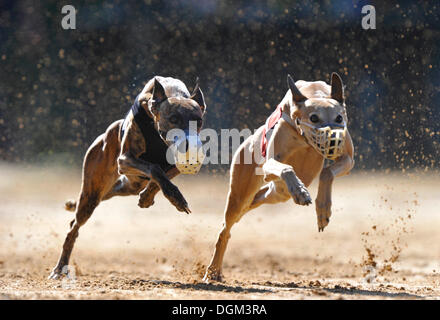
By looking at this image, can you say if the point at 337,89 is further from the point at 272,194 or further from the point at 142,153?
the point at 142,153

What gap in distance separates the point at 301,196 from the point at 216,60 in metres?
7.76

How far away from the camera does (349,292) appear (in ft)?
14.9

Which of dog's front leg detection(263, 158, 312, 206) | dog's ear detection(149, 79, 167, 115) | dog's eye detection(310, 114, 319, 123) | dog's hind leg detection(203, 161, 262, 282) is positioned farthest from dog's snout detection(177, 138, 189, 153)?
dog's hind leg detection(203, 161, 262, 282)

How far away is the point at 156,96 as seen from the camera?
15.4 ft

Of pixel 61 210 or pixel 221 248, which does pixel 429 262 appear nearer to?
pixel 221 248

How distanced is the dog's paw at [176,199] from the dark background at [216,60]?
229 inches

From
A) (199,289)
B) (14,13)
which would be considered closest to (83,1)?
(14,13)

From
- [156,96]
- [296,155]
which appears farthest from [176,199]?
[296,155]

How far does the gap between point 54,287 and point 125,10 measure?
307 inches

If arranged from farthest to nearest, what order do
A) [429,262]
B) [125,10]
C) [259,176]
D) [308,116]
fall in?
[125,10] < [429,262] < [259,176] < [308,116]

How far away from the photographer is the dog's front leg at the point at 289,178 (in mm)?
4027

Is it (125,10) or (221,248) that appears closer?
(221,248)

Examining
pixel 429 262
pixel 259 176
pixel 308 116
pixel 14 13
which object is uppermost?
pixel 14 13

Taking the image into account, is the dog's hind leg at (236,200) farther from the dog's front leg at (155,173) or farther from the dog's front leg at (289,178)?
the dog's front leg at (155,173)
